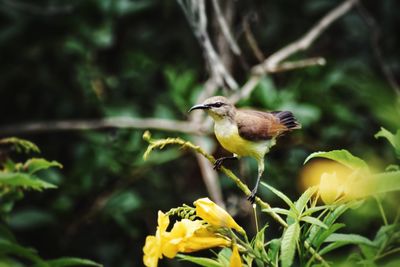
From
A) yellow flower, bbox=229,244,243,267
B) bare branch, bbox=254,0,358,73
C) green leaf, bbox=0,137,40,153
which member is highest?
green leaf, bbox=0,137,40,153

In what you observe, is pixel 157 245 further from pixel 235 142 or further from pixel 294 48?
pixel 294 48

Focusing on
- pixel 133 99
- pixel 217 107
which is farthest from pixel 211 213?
pixel 133 99

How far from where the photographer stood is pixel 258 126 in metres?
2.84

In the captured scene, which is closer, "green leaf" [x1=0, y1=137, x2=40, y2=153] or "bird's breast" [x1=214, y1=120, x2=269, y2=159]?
"green leaf" [x1=0, y1=137, x2=40, y2=153]

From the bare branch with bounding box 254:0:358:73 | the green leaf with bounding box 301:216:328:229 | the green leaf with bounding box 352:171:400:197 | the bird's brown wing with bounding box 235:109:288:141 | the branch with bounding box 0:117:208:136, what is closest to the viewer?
the green leaf with bounding box 352:171:400:197

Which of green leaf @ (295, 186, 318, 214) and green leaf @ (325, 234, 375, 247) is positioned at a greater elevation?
green leaf @ (295, 186, 318, 214)

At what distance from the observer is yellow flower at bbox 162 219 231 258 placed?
1.55 m

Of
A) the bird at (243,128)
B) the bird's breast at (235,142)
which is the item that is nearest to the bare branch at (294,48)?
the bird at (243,128)

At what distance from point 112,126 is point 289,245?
2.84 m

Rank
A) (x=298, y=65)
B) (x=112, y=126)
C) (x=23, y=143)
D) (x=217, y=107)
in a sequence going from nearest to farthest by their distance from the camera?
(x=23, y=143)
(x=217, y=107)
(x=298, y=65)
(x=112, y=126)

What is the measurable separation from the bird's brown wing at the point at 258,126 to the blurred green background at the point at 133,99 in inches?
44.1

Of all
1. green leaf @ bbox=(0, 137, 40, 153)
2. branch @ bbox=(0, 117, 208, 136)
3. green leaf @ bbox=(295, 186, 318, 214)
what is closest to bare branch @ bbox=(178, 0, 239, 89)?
branch @ bbox=(0, 117, 208, 136)

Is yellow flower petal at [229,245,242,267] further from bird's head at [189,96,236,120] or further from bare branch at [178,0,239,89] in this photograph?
bare branch at [178,0,239,89]

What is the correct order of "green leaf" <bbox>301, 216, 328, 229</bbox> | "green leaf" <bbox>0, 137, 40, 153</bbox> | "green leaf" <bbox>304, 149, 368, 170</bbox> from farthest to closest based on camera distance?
"green leaf" <bbox>0, 137, 40, 153</bbox> → "green leaf" <bbox>304, 149, 368, 170</bbox> → "green leaf" <bbox>301, 216, 328, 229</bbox>
